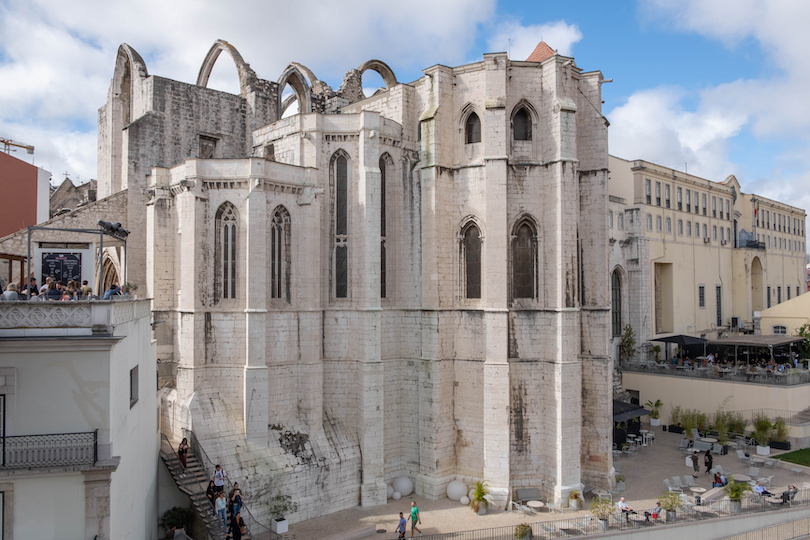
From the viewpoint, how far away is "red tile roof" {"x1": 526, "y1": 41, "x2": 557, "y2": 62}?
27.2 m

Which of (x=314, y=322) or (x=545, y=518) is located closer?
(x=545, y=518)

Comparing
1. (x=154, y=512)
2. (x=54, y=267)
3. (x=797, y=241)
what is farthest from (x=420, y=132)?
(x=797, y=241)

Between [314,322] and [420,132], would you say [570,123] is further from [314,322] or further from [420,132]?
[314,322]

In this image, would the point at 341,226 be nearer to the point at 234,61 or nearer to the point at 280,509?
the point at 280,509

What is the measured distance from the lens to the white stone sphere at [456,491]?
1983 centimetres

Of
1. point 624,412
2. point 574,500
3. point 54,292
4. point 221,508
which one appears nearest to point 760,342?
point 624,412

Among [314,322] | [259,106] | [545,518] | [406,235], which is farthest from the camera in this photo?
[259,106]

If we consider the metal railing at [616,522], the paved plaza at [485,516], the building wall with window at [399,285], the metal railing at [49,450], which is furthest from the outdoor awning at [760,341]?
the metal railing at [49,450]

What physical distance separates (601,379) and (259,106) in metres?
18.5

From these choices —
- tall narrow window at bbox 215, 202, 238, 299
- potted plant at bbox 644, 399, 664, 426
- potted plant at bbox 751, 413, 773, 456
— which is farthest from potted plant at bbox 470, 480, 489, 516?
potted plant at bbox 644, 399, 664, 426

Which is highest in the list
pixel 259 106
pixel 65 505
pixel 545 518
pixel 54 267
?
pixel 259 106

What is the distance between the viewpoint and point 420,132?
21750 mm

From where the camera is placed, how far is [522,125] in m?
21.4

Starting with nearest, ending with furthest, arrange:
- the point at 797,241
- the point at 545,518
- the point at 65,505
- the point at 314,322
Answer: the point at 65,505
the point at 545,518
the point at 314,322
the point at 797,241
